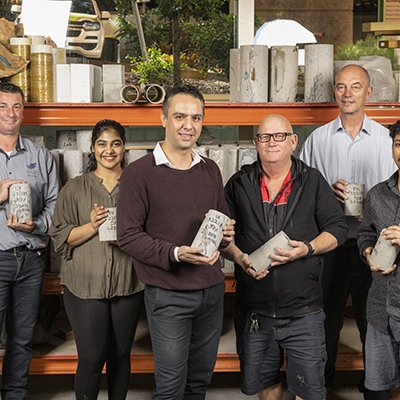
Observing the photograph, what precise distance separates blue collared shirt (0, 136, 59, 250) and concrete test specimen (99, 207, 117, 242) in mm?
497

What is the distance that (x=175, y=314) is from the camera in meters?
3.00

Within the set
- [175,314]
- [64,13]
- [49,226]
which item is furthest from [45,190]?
[64,13]

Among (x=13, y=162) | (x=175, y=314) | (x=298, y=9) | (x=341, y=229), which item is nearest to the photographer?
(x=175, y=314)

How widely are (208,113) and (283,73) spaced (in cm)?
50

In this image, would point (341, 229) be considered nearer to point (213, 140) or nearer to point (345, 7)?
point (213, 140)

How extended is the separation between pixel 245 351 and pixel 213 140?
160 cm

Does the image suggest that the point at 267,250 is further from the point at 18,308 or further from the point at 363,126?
the point at 18,308

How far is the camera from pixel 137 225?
295cm

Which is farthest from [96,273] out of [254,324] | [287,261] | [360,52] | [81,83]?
[360,52]

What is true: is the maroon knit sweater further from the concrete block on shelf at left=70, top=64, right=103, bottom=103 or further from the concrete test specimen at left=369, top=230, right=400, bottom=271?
the concrete block on shelf at left=70, top=64, right=103, bottom=103

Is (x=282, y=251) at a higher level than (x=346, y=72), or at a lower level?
lower

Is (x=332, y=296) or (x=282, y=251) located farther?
(x=332, y=296)

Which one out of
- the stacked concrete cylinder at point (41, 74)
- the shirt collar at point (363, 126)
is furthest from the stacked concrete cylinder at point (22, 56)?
the shirt collar at point (363, 126)

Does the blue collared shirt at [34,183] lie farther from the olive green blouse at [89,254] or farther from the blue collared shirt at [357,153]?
the blue collared shirt at [357,153]
